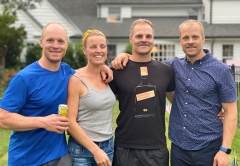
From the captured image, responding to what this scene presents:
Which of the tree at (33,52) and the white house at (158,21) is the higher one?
the white house at (158,21)

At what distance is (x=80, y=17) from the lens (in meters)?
31.5

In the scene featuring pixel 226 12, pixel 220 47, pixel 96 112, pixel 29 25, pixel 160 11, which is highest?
pixel 160 11

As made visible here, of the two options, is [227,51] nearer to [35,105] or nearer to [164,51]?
[164,51]

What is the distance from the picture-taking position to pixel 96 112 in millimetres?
3863

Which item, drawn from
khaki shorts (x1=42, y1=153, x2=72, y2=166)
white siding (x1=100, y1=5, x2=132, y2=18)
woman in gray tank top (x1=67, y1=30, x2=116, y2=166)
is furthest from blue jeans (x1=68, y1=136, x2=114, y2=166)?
white siding (x1=100, y1=5, x2=132, y2=18)

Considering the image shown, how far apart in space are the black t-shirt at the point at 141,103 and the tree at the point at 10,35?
17.7 m

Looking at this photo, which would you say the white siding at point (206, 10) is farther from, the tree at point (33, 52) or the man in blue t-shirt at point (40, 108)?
the man in blue t-shirt at point (40, 108)

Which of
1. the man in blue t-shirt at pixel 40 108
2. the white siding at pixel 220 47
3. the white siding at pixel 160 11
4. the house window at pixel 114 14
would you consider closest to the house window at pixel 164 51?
the white siding at pixel 220 47

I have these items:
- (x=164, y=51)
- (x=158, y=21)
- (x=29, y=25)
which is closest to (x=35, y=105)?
(x=29, y=25)

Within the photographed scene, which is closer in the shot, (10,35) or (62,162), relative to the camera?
(62,162)

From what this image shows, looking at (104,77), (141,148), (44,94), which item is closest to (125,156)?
(141,148)

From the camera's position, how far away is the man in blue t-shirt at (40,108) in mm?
3457

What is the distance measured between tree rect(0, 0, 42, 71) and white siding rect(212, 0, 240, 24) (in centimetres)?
1356

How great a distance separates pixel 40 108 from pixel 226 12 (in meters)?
27.7
